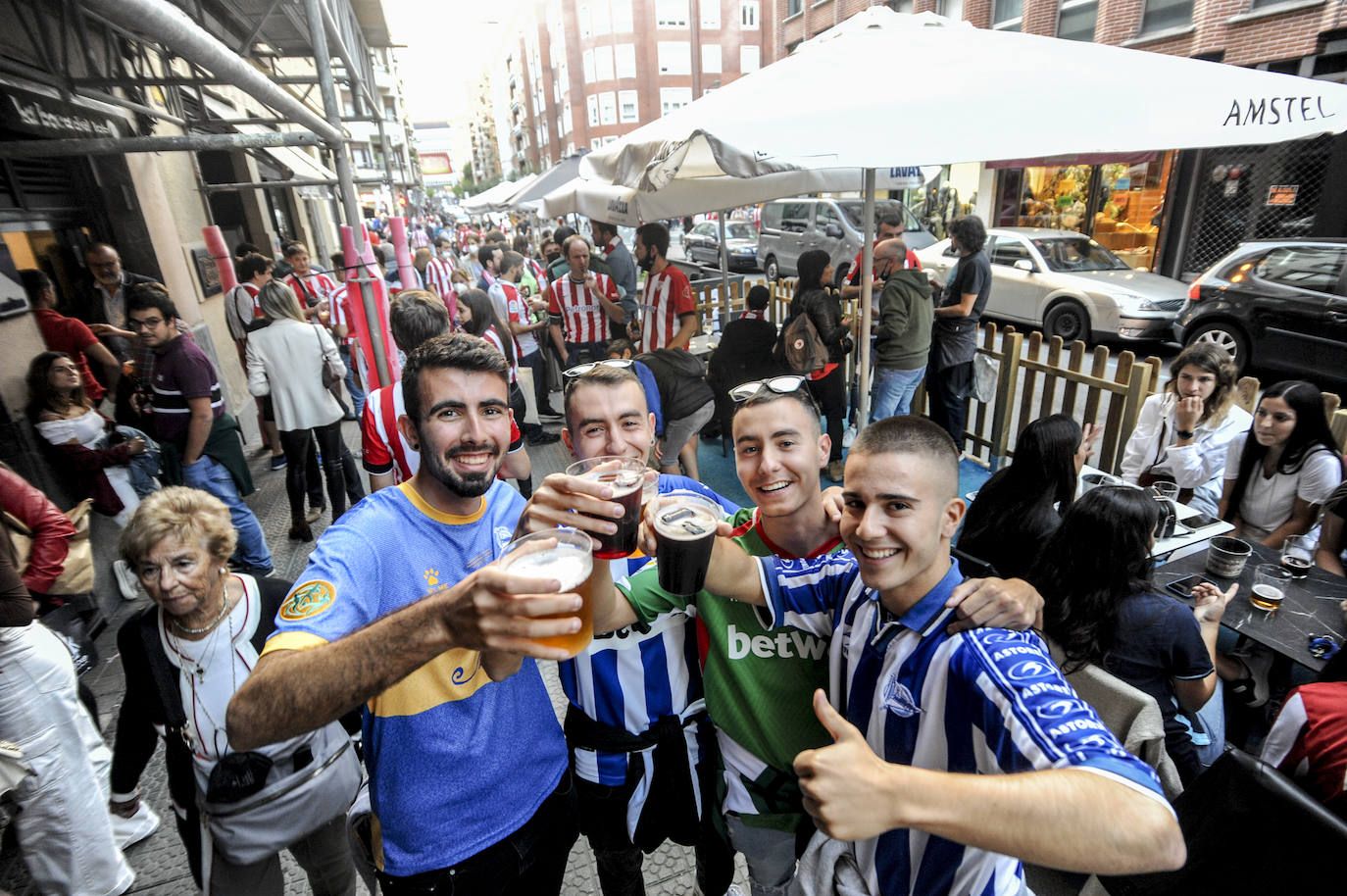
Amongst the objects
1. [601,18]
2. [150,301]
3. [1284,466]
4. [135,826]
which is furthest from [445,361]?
[601,18]

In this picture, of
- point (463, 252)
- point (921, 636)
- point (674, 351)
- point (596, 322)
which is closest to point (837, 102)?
point (674, 351)

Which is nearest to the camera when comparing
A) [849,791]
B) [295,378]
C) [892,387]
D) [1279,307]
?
[849,791]

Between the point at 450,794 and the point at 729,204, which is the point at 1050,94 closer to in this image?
the point at 450,794

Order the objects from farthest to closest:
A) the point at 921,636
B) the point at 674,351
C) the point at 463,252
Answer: the point at 463,252 → the point at 674,351 → the point at 921,636

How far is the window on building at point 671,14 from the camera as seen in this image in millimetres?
51656

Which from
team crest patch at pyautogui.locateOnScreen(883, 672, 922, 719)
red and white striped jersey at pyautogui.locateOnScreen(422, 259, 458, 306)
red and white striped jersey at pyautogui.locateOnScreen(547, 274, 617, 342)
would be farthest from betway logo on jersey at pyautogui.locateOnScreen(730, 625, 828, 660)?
red and white striped jersey at pyautogui.locateOnScreen(422, 259, 458, 306)

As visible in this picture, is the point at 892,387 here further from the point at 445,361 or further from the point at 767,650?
the point at 445,361

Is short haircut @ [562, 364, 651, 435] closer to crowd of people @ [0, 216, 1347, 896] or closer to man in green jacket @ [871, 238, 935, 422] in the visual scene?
crowd of people @ [0, 216, 1347, 896]

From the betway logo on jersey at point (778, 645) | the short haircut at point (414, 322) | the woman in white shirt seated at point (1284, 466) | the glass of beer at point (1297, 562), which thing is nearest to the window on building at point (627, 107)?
the short haircut at point (414, 322)

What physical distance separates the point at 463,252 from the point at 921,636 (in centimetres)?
3291

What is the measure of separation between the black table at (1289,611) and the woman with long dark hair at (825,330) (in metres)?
2.71

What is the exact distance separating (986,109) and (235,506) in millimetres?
5382

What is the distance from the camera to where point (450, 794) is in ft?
5.54

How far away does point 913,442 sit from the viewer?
1.55m
